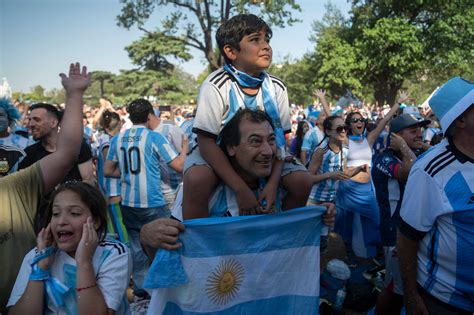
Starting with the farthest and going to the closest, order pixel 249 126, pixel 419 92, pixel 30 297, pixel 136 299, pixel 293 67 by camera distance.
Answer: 1. pixel 419 92
2. pixel 293 67
3. pixel 136 299
4. pixel 249 126
5. pixel 30 297

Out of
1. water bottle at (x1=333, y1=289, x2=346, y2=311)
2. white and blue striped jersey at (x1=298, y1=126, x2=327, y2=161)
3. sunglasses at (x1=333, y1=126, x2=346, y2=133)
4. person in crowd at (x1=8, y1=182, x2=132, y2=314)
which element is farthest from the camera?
white and blue striped jersey at (x1=298, y1=126, x2=327, y2=161)

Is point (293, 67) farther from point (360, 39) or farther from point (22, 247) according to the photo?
point (22, 247)

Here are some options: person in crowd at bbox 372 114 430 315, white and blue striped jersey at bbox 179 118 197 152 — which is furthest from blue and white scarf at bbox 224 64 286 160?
person in crowd at bbox 372 114 430 315

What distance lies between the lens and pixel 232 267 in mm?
2322

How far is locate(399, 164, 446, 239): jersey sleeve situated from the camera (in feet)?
7.98

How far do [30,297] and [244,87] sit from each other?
158 cm

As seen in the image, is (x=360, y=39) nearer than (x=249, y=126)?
No

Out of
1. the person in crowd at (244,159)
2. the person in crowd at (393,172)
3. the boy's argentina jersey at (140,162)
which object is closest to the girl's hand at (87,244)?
the person in crowd at (244,159)

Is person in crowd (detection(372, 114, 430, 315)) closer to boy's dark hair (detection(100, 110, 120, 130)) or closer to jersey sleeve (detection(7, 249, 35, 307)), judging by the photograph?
jersey sleeve (detection(7, 249, 35, 307))

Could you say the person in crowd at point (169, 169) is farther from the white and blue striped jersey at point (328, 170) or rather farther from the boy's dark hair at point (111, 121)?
the white and blue striped jersey at point (328, 170)

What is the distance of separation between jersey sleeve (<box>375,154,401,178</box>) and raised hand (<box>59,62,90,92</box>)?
10.7 ft

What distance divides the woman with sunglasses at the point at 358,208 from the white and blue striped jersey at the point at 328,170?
16 centimetres

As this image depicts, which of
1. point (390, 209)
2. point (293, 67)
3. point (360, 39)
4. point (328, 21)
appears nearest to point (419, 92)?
point (293, 67)

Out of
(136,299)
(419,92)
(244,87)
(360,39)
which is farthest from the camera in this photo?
(419,92)
